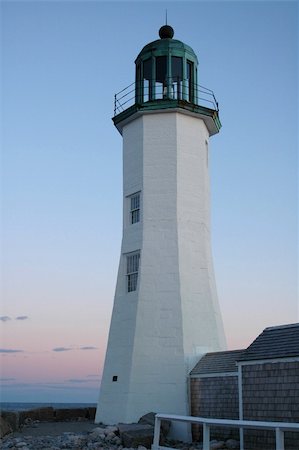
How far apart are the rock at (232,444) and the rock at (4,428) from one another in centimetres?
687

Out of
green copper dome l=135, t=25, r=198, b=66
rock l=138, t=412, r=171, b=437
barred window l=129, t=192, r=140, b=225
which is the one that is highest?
green copper dome l=135, t=25, r=198, b=66

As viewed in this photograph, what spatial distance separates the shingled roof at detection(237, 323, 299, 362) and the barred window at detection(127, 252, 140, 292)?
5765 mm

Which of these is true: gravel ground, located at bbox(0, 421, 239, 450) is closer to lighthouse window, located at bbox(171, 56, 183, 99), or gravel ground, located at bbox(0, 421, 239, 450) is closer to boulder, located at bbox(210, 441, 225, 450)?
boulder, located at bbox(210, 441, 225, 450)

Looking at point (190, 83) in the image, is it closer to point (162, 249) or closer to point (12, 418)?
point (162, 249)

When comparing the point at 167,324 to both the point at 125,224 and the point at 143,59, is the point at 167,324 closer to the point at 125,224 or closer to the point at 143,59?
the point at 125,224

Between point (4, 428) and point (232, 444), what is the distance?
286 inches

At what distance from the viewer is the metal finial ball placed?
949 inches

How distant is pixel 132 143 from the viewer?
23.5 metres

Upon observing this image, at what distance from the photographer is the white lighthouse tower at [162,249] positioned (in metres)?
20.8

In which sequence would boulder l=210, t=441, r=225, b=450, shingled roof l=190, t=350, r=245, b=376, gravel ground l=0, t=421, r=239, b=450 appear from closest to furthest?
boulder l=210, t=441, r=225, b=450
gravel ground l=0, t=421, r=239, b=450
shingled roof l=190, t=350, r=245, b=376

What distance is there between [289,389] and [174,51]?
42.8 feet

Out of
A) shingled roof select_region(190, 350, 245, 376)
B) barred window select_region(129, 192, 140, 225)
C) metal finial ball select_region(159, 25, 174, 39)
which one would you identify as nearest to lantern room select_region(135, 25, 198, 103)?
metal finial ball select_region(159, 25, 174, 39)

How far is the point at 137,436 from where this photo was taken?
1762cm

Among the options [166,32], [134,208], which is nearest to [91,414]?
[134,208]
